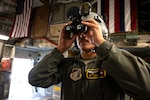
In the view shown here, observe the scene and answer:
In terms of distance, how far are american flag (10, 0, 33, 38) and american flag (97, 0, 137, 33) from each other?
151cm

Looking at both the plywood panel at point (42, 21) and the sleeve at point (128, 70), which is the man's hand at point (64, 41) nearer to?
Answer: the sleeve at point (128, 70)

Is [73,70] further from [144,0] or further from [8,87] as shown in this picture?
[8,87]

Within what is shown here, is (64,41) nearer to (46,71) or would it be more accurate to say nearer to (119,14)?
(46,71)

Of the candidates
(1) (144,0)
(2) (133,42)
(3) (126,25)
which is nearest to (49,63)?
(2) (133,42)

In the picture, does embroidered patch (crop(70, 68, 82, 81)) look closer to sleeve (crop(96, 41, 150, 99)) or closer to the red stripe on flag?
sleeve (crop(96, 41, 150, 99))

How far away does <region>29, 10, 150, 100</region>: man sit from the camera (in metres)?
0.56

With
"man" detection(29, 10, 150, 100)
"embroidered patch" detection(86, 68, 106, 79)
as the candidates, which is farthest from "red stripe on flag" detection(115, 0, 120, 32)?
"embroidered patch" detection(86, 68, 106, 79)

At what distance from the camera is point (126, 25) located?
7.37ft

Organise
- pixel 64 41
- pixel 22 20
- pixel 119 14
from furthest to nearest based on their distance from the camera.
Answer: pixel 22 20 → pixel 119 14 → pixel 64 41

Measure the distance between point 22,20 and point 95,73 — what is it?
2.68 m

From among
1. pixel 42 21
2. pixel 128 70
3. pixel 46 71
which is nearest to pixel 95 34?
pixel 128 70

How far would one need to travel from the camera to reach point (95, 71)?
0.76 m

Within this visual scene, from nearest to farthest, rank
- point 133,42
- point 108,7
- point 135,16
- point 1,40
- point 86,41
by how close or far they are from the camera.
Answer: point 86,41
point 133,42
point 135,16
point 108,7
point 1,40

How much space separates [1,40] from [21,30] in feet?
1.48
